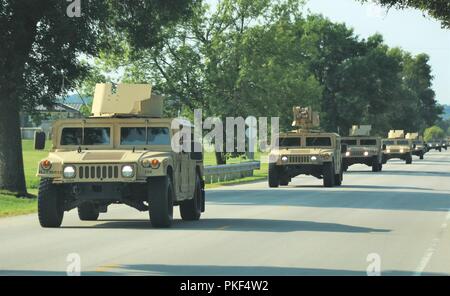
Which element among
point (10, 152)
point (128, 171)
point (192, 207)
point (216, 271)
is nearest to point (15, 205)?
point (10, 152)

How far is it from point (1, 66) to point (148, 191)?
39.6 feet

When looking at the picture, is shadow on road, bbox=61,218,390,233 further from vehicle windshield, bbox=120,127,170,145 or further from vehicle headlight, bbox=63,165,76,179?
vehicle windshield, bbox=120,127,170,145

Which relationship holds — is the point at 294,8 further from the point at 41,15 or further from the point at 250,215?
the point at 250,215

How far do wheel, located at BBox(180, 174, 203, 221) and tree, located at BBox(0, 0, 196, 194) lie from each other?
9336 mm

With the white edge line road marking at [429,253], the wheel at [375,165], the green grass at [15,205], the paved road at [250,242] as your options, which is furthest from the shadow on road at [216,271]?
the wheel at [375,165]

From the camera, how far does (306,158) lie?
35156 millimetres

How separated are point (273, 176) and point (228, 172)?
735 centimetres

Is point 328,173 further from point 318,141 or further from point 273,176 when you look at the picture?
point 318,141

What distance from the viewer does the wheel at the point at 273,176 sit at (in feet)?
116

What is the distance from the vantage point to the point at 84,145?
747 inches

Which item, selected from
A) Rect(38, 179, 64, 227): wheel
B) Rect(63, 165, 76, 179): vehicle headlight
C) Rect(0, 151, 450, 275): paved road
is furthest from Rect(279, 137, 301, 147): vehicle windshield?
Rect(63, 165, 76, 179): vehicle headlight

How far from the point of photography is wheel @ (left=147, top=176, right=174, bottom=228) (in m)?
17.2

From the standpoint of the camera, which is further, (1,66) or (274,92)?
(274,92)
